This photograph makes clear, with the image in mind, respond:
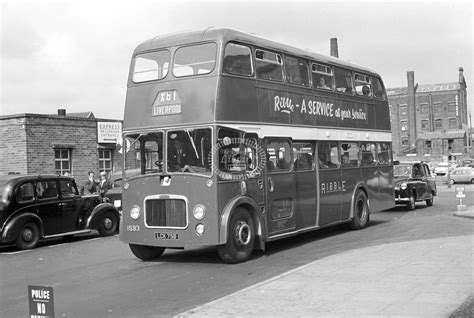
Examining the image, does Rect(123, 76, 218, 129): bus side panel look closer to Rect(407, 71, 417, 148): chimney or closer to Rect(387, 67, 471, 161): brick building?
Rect(387, 67, 471, 161): brick building

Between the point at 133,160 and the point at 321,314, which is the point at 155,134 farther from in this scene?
the point at 321,314

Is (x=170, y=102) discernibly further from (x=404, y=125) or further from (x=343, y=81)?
(x=404, y=125)

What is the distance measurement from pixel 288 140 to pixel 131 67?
3.67 m

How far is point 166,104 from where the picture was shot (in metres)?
10.4

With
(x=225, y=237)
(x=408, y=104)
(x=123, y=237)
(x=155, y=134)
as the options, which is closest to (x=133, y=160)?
(x=155, y=134)

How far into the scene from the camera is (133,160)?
10539mm

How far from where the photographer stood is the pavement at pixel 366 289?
618 centimetres

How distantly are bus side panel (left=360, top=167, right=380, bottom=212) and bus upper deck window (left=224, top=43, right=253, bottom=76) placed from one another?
6079 millimetres

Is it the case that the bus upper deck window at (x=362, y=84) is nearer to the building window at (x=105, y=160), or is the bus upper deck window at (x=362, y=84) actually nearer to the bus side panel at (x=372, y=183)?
the bus side panel at (x=372, y=183)

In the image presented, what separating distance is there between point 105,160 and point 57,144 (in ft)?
10.9

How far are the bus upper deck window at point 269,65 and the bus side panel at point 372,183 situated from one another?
4990 mm

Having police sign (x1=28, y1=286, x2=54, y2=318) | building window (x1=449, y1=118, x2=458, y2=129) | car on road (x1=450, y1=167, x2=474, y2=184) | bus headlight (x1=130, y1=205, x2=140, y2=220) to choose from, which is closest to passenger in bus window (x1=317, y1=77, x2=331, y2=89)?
bus headlight (x1=130, y1=205, x2=140, y2=220)

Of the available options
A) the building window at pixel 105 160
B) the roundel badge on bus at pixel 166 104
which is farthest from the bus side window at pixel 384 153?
the building window at pixel 105 160

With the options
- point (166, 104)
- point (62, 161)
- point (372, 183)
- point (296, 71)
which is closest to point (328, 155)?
point (296, 71)
